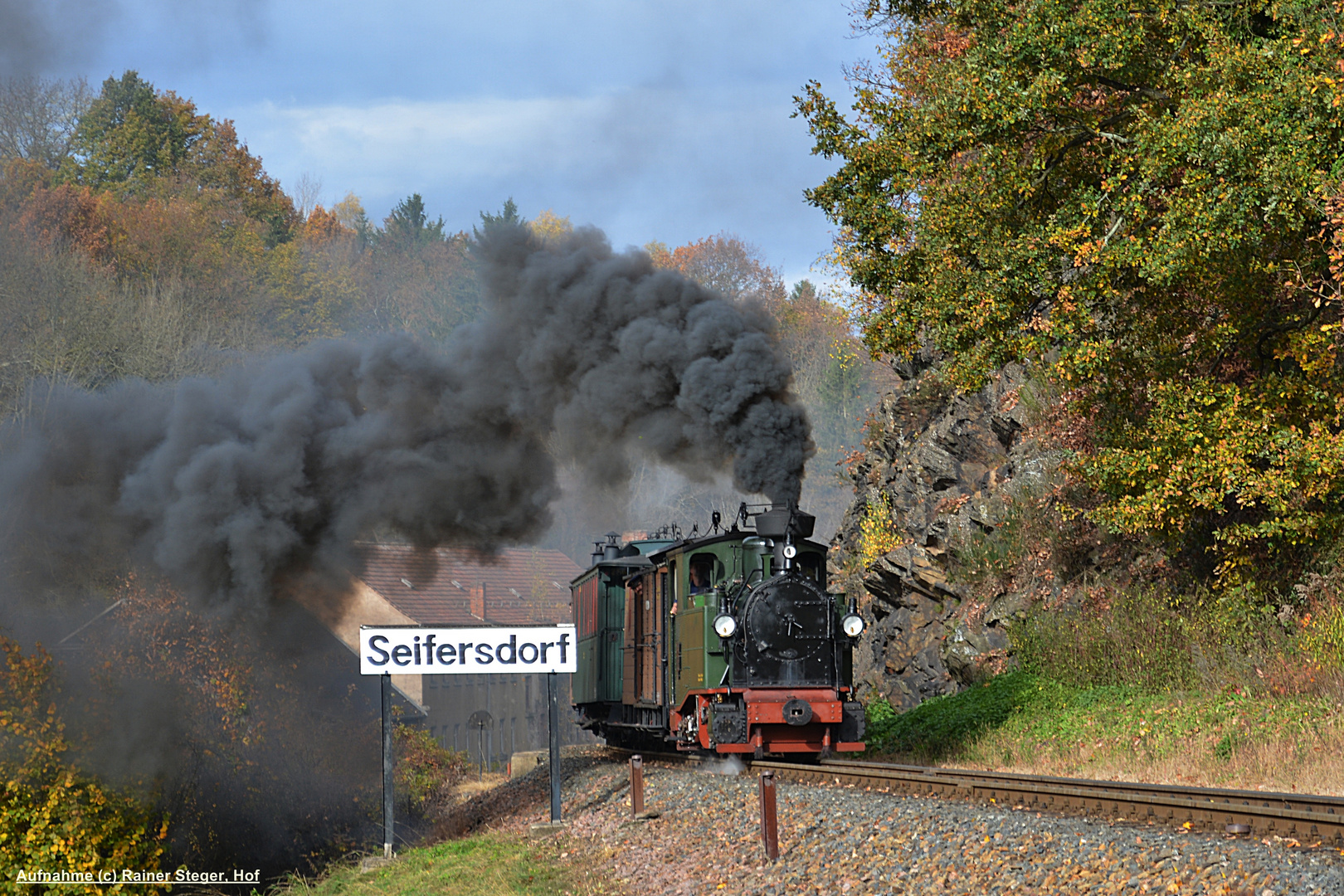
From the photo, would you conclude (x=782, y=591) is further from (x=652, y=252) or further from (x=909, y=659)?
(x=652, y=252)

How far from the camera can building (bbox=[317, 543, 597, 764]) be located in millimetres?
43406

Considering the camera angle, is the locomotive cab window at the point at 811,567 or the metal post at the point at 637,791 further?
the locomotive cab window at the point at 811,567

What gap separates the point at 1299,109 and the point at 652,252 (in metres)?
58.8

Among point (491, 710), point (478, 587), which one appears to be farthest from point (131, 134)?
point (491, 710)

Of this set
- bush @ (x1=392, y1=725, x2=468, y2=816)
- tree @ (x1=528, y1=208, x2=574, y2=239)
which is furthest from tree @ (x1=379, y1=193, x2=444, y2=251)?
bush @ (x1=392, y1=725, x2=468, y2=816)

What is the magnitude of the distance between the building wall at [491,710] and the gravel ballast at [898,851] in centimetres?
3095

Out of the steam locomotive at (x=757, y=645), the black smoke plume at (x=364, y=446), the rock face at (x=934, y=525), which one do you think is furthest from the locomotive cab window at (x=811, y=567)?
the rock face at (x=934, y=525)

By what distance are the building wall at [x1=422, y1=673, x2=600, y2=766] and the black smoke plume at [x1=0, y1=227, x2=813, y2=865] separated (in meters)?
22.1

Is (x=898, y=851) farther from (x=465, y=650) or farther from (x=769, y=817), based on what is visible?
(x=465, y=650)

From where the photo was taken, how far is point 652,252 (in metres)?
69.8

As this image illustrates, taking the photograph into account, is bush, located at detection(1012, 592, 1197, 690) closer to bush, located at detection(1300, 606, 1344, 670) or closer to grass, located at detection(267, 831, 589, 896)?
bush, located at detection(1300, 606, 1344, 670)

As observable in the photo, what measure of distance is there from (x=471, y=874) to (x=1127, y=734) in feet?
28.5

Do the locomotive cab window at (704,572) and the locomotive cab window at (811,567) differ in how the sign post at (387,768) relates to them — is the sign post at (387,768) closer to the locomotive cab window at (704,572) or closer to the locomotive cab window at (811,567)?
the locomotive cab window at (704,572)

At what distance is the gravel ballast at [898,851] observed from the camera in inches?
275
